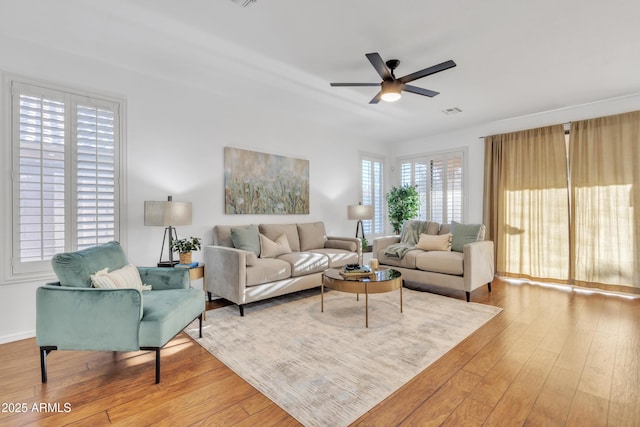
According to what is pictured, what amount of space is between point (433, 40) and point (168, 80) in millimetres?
3054

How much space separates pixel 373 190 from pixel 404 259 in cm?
241

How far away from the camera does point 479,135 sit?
5.73 metres

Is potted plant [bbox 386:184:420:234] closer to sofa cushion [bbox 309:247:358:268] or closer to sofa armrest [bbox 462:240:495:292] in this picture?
sofa cushion [bbox 309:247:358:268]

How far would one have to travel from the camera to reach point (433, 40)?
287cm

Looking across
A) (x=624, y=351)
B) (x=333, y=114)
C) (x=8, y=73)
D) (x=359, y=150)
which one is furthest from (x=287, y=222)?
(x=624, y=351)

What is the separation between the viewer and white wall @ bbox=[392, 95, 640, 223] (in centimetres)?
441

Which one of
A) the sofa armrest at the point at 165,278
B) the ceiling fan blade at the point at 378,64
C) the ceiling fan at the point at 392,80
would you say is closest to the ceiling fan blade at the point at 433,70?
the ceiling fan at the point at 392,80

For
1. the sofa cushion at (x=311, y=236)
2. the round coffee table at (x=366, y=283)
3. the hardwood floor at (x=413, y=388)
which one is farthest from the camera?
the sofa cushion at (x=311, y=236)

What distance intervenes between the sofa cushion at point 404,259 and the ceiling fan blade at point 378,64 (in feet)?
8.27

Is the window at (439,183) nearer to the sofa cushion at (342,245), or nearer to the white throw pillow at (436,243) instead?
the white throw pillow at (436,243)

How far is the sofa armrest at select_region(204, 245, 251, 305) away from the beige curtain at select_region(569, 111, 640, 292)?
16.0ft

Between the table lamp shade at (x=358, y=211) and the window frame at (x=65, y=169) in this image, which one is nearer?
the window frame at (x=65, y=169)

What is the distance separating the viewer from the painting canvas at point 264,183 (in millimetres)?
4375

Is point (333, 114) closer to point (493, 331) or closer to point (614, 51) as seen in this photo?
point (614, 51)
